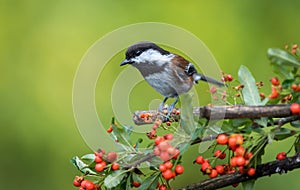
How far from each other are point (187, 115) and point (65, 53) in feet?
7.68

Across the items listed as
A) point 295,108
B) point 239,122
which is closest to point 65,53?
point 239,122

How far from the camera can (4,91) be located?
370cm

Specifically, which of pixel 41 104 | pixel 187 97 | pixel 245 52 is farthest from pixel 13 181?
pixel 187 97

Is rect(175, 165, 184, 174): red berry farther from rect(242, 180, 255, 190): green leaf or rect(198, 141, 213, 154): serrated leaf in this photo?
rect(242, 180, 255, 190): green leaf

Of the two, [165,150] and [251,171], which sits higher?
[165,150]

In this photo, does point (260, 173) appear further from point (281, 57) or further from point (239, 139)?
point (281, 57)

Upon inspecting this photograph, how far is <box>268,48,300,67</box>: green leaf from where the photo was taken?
1.32 metres

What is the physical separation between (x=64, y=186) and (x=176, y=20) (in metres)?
1.29

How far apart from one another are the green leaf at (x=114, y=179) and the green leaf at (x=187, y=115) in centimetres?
23

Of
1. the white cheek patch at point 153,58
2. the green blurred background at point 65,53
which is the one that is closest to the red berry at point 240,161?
the white cheek patch at point 153,58

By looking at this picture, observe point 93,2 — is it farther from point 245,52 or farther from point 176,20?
point 245,52

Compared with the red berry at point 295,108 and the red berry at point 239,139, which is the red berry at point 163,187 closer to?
the red berry at point 239,139

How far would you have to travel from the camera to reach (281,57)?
1.33 metres

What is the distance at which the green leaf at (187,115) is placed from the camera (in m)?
1.43
